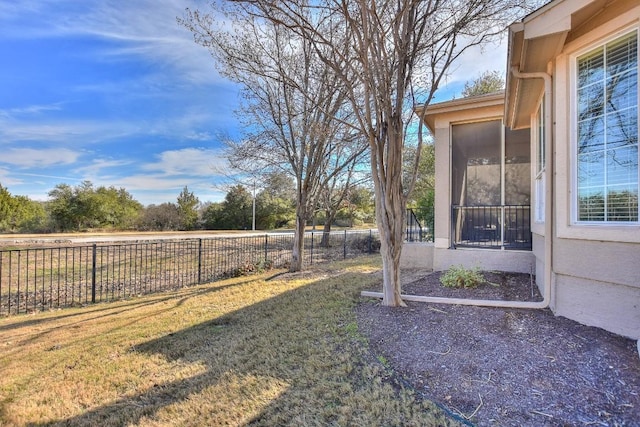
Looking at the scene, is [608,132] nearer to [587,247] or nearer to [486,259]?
[587,247]

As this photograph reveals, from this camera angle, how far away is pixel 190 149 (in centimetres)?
1795

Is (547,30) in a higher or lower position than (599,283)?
higher

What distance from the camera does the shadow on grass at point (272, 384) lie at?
2119 mm

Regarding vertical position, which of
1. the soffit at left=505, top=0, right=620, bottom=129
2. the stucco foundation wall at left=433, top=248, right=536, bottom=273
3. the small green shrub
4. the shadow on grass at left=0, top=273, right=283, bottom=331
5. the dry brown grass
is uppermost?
the soffit at left=505, top=0, right=620, bottom=129

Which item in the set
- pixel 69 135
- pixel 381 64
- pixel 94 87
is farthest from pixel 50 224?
pixel 381 64

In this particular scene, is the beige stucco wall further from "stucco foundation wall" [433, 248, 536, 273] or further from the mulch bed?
"stucco foundation wall" [433, 248, 536, 273]

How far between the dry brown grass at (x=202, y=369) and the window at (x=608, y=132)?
8.34 ft

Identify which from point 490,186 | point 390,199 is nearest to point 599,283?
point 390,199

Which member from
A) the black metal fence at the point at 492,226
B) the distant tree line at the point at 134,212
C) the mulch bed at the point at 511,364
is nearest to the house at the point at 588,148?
the mulch bed at the point at 511,364

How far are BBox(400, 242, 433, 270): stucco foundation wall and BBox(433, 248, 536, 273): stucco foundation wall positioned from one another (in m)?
0.71

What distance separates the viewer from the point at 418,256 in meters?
7.50

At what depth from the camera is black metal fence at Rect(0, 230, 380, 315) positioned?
5918 millimetres

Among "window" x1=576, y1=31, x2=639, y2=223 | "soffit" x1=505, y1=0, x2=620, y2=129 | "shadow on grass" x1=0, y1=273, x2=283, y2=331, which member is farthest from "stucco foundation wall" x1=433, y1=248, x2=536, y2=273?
"shadow on grass" x1=0, y1=273, x2=283, y2=331

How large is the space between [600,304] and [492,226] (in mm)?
3601
